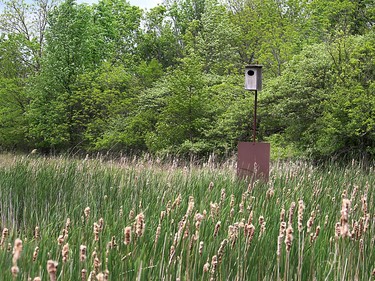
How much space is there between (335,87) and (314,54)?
1.53 m

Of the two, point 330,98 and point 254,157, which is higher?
point 330,98

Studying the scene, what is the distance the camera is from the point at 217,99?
1728 cm

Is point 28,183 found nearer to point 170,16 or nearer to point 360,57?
point 360,57

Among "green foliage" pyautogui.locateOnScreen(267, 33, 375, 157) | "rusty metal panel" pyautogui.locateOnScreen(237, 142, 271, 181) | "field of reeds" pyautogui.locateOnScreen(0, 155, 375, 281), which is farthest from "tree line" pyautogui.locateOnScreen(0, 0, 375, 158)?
"field of reeds" pyautogui.locateOnScreen(0, 155, 375, 281)

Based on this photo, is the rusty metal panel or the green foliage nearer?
the rusty metal panel

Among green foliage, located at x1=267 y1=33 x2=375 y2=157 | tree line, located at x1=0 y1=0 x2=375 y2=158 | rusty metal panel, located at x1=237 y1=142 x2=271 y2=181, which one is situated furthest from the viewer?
tree line, located at x1=0 y1=0 x2=375 y2=158

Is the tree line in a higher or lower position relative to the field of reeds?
higher

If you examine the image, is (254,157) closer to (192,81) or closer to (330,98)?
(330,98)

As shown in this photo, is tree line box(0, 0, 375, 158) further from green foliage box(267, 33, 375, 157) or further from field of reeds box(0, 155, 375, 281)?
field of reeds box(0, 155, 375, 281)

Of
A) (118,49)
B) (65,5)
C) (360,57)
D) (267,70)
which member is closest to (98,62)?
(65,5)

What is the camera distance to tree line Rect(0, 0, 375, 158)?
13031 mm

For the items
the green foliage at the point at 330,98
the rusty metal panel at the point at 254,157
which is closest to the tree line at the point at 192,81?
the green foliage at the point at 330,98

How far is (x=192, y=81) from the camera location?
17.3m

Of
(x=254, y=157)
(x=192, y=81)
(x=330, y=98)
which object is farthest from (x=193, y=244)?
(x=192, y=81)
